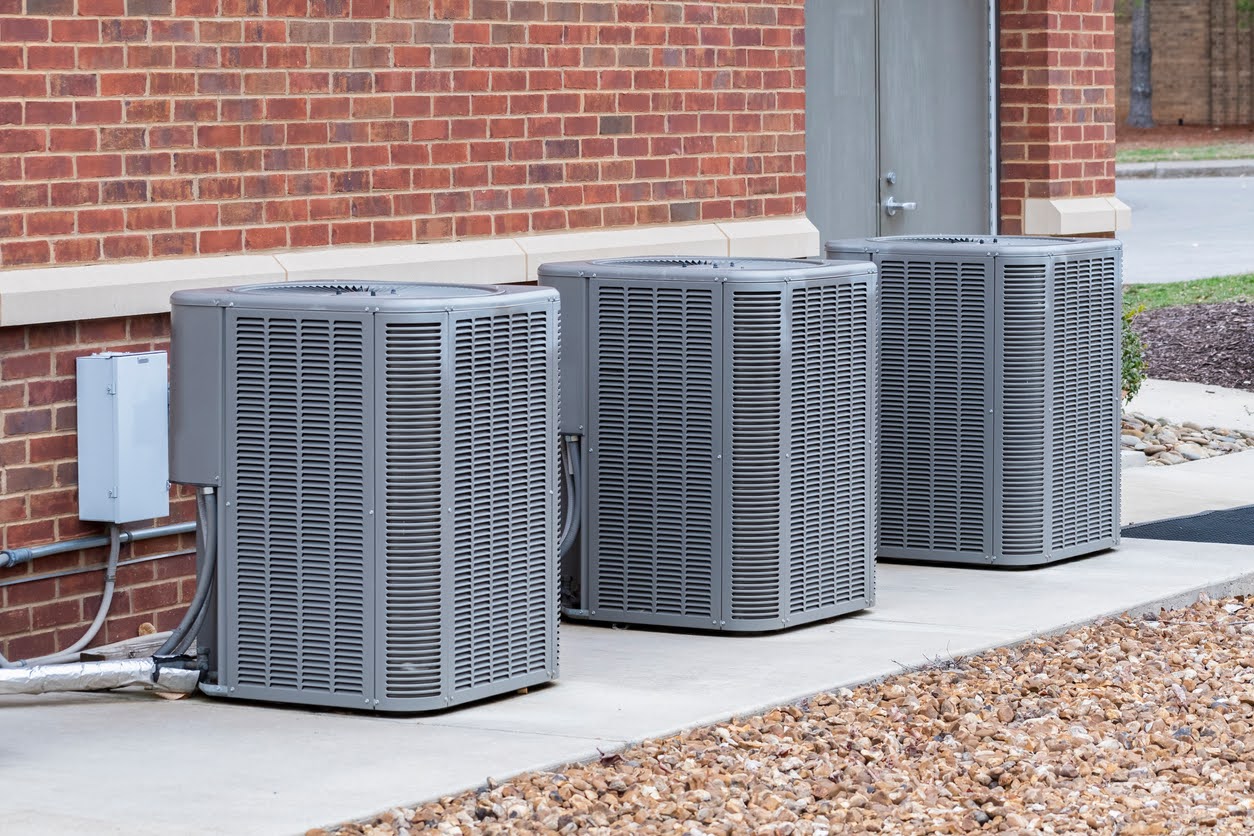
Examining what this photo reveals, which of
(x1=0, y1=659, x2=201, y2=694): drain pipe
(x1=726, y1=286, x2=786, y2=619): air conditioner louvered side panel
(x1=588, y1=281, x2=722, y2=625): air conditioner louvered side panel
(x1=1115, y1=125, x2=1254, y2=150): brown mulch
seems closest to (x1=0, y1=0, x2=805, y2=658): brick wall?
(x1=0, y1=659, x2=201, y2=694): drain pipe

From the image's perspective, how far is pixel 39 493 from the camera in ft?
22.5

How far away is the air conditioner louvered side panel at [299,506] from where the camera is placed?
6164 millimetres

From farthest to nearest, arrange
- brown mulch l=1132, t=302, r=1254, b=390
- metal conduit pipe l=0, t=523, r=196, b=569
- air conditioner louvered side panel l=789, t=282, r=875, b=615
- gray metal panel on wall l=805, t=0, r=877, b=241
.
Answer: brown mulch l=1132, t=302, r=1254, b=390 → gray metal panel on wall l=805, t=0, r=877, b=241 → air conditioner louvered side panel l=789, t=282, r=875, b=615 → metal conduit pipe l=0, t=523, r=196, b=569

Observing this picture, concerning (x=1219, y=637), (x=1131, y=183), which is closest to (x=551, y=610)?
(x=1219, y=637)

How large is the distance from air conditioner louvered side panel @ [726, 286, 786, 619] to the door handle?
3.97 metres

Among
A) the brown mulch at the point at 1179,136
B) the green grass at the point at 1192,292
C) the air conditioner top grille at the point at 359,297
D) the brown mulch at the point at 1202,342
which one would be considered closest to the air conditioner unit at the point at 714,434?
the air conditioner top grille at the point at 359,297

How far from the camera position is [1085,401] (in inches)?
348

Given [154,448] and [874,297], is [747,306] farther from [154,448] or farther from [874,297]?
[154,448]

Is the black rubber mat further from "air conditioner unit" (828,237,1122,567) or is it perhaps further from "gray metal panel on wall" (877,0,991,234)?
Result: "gray metal panel on wall" (877,0,991,234)

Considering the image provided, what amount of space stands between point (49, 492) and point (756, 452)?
2.30m

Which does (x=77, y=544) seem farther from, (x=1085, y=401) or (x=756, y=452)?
(x=1085, y=401)

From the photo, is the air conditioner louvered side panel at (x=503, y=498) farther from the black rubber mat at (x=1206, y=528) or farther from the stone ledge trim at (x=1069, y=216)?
the stone ledge trim at (x=1069, y=216)

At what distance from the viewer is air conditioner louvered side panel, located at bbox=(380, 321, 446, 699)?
6.11 meters

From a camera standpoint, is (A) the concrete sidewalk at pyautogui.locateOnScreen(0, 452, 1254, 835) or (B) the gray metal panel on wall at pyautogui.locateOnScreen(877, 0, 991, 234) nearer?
(A) the concrete sidewalk at pyautogui.locateOnScreen(0, 452, 1254, 835)
